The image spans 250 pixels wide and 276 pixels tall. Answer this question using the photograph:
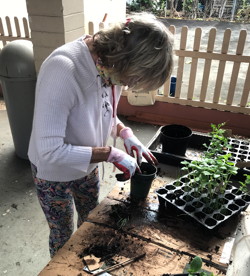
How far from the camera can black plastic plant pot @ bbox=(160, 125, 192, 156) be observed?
176cm

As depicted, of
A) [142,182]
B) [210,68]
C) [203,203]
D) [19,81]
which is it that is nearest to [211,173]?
[203,203]

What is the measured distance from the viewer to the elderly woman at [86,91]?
1043 millimetres

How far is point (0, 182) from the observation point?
288 centimetres

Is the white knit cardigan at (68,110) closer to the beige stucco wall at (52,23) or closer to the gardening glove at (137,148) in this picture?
the gardening glove at (137,148)

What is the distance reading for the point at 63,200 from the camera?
143 cm

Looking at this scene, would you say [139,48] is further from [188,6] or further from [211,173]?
[188,6]

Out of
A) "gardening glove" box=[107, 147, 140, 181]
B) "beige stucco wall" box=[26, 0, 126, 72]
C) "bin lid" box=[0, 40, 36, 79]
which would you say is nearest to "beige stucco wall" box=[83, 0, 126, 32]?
"beige stucco wall" box=[26, 0, 126, 72]

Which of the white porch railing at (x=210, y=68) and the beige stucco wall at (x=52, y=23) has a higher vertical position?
the beige stucco wall at (x=52, y=23)

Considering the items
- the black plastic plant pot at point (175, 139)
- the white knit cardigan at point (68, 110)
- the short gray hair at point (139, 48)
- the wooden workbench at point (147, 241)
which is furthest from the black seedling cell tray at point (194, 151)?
the short gray hair at point (139, 48)

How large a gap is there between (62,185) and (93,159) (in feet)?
0.89

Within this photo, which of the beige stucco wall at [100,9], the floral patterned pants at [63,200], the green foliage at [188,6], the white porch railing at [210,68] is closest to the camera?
the floral patterned pants at [63,200]

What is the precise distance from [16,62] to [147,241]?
7.37 ft

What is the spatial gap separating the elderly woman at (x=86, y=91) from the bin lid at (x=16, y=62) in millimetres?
1639

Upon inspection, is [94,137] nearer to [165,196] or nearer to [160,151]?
[165,196]
